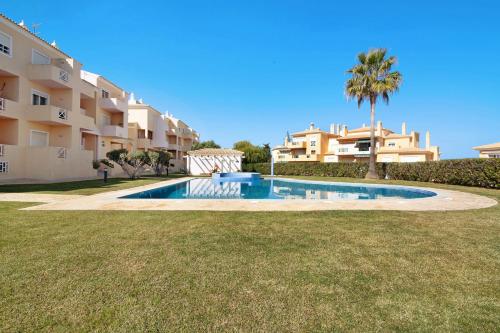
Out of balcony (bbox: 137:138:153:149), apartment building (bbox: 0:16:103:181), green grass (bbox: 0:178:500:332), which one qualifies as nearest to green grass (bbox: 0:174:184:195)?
apartment building (bbox: 0:16:103:181)

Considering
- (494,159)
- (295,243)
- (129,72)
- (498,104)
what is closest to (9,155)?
(129,72)

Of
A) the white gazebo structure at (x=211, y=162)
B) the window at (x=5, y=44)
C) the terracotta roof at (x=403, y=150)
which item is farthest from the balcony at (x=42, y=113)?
the terracotta roof at (x=403, y=150)

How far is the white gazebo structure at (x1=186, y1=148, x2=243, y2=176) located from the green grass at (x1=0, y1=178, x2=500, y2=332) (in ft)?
109

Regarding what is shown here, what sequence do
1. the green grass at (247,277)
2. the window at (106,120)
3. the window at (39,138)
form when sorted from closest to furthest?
the green grass at (247,277) → the window at (39,138) → the window at (106,120)

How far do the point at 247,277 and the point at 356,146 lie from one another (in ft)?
171

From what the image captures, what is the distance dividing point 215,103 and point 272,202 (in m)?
35.5

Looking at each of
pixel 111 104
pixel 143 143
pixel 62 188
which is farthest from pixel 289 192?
pixel 143 143

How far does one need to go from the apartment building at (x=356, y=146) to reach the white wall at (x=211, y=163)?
22852mm

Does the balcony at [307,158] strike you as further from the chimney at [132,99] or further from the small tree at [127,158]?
the small tree at [127,158]

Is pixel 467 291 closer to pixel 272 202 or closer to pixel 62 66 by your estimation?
pixel 272 202

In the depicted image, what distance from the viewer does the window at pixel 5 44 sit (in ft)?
55.1

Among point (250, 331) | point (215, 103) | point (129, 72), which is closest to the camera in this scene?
point (250, 331)

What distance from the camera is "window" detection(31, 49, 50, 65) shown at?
63.6 ft

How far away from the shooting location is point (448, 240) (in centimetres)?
530
